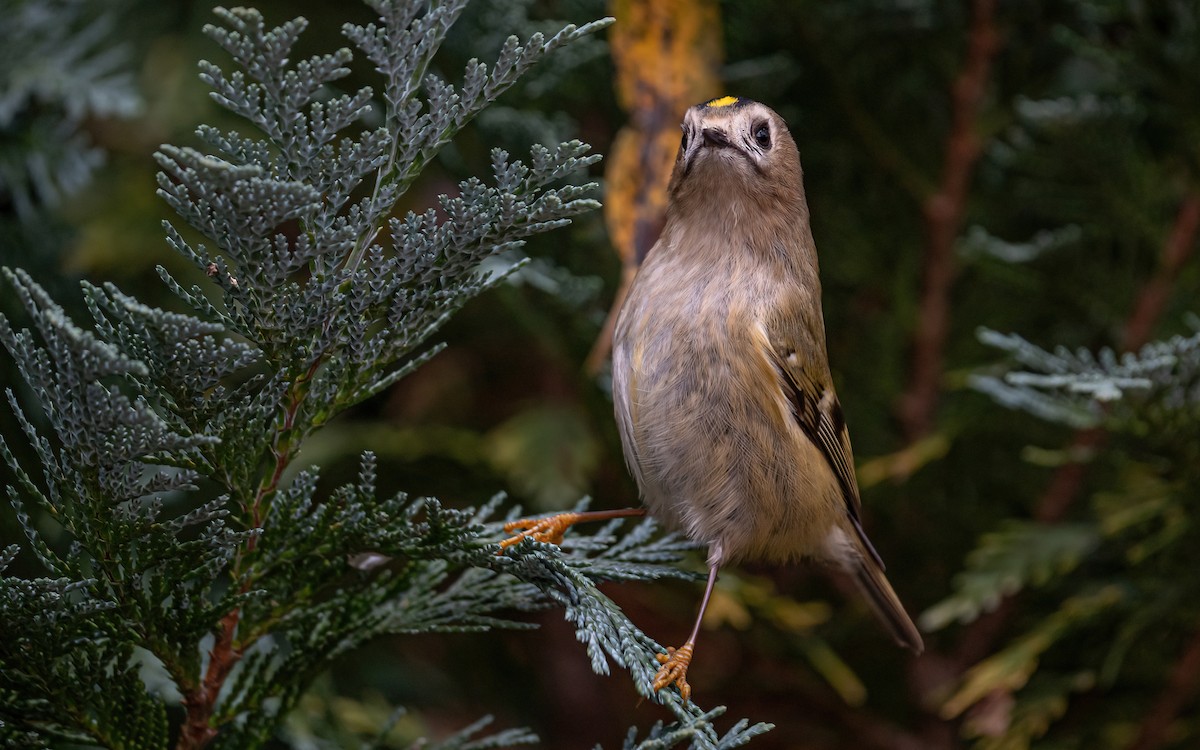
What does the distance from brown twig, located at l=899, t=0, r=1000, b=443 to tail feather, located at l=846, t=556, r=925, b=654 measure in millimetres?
481

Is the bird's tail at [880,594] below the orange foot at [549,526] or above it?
below

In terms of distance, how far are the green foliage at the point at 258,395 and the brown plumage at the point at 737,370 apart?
483 millimetres

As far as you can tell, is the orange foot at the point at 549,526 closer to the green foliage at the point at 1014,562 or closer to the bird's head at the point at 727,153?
the bird's head at the point at 727,153

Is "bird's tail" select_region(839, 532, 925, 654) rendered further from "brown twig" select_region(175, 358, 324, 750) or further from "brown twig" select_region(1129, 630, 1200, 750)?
"brown twig" select_region(175, 358, 324, 750)

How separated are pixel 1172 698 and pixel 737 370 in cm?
115

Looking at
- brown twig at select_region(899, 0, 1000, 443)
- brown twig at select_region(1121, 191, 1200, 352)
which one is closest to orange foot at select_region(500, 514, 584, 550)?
brown twig at select_region(899, 0, 1000, 443)

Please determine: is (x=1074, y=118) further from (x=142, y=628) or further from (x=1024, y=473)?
(x=142, y=628)

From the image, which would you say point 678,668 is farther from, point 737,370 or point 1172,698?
point 1172,698

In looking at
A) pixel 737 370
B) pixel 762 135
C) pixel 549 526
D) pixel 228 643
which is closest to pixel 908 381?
pixel 762 135

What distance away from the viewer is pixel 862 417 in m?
2.43

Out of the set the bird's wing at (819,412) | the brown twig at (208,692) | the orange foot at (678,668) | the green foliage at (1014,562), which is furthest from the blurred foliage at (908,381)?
the brown twig at (208,692)

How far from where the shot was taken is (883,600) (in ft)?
6.68

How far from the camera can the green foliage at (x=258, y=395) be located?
0.99 m

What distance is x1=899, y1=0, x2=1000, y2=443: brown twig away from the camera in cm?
228
